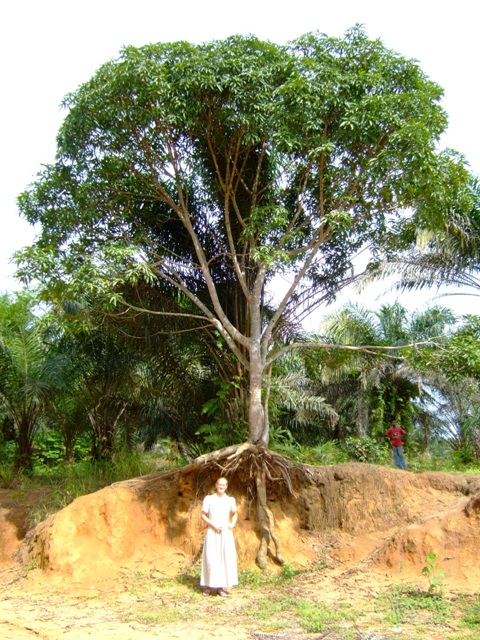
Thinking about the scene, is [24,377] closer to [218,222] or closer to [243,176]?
[218,222]

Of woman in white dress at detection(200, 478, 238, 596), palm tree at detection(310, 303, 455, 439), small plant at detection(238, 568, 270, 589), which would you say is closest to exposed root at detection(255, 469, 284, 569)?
small plant at detection(238, 568, 270, 589)

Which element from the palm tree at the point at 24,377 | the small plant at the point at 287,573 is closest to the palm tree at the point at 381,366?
the palm tree at the point at 24,377

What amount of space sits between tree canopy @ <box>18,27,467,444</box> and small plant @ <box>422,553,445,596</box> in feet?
10.8

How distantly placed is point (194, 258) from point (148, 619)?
664 cm

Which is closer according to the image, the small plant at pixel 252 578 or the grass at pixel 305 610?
the grass at pixel 305 610

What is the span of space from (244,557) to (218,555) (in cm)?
149

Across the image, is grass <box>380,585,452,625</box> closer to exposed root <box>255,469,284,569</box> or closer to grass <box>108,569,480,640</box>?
grass <box>108,569,480,640</box>

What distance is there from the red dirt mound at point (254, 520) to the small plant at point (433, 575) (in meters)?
0.66

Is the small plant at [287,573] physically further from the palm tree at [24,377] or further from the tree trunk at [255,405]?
the palm tree at [24,377]

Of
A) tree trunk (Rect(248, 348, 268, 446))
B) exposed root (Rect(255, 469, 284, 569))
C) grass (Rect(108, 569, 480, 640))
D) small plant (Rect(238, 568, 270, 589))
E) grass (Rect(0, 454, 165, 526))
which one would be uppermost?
tree trunk (Rect(248, 348, 268, 446))

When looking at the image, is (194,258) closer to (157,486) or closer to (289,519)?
(157,486)

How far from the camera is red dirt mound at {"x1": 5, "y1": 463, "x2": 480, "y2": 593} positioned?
9.41 meters

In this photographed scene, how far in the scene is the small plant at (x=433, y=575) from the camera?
7.58 m

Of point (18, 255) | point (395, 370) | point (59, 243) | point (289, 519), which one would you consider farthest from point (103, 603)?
point (395, 370)
